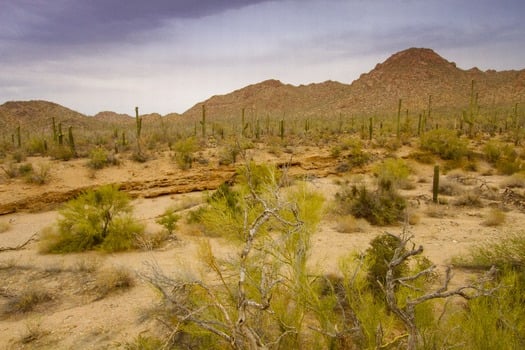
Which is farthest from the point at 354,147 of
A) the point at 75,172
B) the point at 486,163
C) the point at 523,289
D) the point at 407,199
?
the point at 523,289

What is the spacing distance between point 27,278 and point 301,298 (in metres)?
6.63

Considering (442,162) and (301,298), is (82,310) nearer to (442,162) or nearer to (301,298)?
(301,298)

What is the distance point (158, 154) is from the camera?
2166 cm

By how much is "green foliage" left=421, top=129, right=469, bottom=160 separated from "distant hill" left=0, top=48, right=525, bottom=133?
37.5 meters

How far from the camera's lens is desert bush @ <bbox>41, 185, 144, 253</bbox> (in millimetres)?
9617

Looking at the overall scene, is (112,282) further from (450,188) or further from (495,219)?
(450,188)

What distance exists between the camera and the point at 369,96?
2874 inches

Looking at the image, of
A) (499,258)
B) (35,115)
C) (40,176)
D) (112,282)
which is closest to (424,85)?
(35,115)

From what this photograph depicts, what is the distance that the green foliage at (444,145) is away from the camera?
21.4 metres

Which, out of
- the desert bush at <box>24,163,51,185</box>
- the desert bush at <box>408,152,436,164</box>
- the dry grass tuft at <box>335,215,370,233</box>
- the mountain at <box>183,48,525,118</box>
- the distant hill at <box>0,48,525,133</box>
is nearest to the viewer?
the dry grass tuft at <box>335,215,370,233</box>

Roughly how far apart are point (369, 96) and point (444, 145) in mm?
54258

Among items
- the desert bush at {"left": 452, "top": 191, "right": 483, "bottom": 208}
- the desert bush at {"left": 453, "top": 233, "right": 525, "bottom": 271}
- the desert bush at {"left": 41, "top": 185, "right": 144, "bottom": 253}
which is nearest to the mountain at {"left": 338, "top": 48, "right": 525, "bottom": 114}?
the desert bush at {"left": 452, "top": 191, "right": 483, "bottom": 208}

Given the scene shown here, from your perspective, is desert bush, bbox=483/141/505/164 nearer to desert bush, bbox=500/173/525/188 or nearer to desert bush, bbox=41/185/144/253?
desert bush, bbox=500/173/525/188

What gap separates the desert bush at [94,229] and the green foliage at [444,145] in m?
18.8
